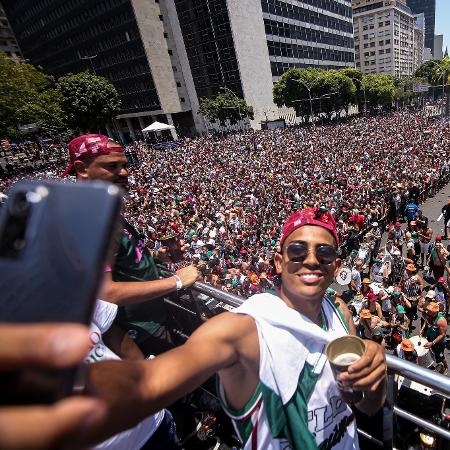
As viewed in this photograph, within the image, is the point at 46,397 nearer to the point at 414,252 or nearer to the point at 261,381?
the point at 261,381

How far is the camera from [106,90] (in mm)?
45188

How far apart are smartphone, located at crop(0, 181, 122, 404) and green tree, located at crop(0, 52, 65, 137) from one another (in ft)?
125

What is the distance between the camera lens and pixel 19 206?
608mm

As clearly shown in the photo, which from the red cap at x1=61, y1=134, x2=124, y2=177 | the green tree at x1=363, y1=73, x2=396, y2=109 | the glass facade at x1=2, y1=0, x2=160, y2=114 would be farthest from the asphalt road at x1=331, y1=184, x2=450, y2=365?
the green tree at x1=363, y1=73, x2=396, y2=109

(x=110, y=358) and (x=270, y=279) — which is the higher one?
(x=110, y=358)

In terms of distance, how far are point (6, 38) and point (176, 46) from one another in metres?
54.3

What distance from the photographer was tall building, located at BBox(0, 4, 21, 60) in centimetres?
8194

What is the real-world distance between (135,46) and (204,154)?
130 feet

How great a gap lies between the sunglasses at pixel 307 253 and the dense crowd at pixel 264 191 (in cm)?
629

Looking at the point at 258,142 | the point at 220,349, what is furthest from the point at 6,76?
the point at 220,349

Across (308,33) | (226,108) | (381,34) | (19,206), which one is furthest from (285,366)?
(381,34)

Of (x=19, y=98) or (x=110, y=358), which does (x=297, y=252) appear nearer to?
(x=110, y=358)

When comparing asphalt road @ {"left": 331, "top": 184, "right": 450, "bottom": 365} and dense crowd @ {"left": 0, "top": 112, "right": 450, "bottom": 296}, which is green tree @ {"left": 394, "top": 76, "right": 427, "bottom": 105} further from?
asphalt road @ {"left": 331, "top": 184, "right": 450, "bottom": 365}

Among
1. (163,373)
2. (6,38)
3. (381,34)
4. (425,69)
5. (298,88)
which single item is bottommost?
(425,69)
